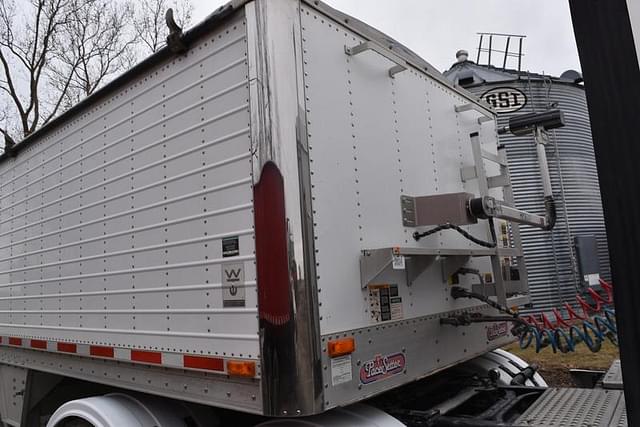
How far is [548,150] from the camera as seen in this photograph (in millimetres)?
10875

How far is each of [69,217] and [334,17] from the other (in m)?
2.61

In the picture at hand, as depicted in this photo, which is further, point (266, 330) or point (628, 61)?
point (266, 330)

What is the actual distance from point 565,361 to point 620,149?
19.8 feet

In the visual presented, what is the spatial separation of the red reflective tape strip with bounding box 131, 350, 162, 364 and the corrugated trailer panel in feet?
0.13

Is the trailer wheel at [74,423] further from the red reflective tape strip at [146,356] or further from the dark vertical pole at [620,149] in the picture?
the dark vertical pole at [620,149]

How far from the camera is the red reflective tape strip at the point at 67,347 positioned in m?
3.60

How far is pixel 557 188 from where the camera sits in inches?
418

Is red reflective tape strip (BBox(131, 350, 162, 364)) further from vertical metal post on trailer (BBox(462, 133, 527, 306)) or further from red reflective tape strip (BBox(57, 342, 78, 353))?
vertical metal post on trailer (BBox(462, 133, 527, 306))

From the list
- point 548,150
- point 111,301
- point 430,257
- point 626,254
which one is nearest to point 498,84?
point 548,150

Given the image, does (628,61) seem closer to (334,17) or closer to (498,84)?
(334,17)

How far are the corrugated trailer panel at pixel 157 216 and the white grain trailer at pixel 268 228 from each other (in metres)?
0.01

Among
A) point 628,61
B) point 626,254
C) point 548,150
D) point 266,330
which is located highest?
point 548,150

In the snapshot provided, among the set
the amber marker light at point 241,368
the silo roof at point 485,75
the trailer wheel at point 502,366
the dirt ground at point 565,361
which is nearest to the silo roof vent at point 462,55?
the silo roof at point 485,75

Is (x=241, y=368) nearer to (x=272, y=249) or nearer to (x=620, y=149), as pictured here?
(x=272, y=249)
